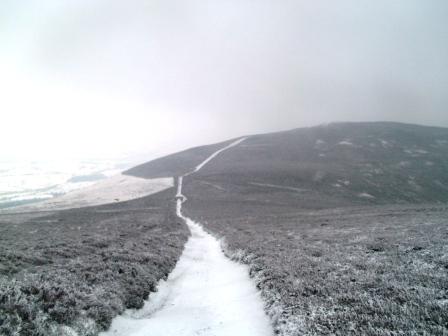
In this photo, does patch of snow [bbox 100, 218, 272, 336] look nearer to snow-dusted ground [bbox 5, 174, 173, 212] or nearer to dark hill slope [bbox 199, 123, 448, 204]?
snow-dusted ground [bbox 5, 174, 173, 212]

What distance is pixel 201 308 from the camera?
1032 cm

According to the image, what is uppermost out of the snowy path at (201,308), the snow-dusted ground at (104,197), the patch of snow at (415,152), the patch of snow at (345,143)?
the patch of snow at (345,143)

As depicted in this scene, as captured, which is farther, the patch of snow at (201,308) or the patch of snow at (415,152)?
the patch of snow at (415,152)

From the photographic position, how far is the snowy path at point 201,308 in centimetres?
846

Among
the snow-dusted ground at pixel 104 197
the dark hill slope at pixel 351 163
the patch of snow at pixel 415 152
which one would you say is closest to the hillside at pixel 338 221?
→ the dark hill slope at pixel 351 163

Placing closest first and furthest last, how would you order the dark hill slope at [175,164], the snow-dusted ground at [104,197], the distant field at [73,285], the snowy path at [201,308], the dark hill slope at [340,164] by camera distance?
the distant field at [73,285], the snowy path at [201,308], the snow-dusted ground at [104,197], the dark hill slope at [340,164], the dark hill slope at [175,164]

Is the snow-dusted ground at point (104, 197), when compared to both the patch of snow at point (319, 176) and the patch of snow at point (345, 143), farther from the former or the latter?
the patch of snow at point (345, 143)

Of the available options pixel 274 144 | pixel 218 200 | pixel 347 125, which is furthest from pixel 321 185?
pixel 347 125

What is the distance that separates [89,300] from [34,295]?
1542mm

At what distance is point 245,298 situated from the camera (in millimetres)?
10820

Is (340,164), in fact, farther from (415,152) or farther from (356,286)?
(356,286)

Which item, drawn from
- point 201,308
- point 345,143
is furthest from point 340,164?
point 201,308

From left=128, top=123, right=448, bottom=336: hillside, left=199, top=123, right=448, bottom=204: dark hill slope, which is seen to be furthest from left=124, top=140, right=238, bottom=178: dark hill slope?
left=199, top=123, right=448, bottom=204: dark hill slope

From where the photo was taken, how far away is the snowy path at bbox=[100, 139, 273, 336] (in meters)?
8.46
